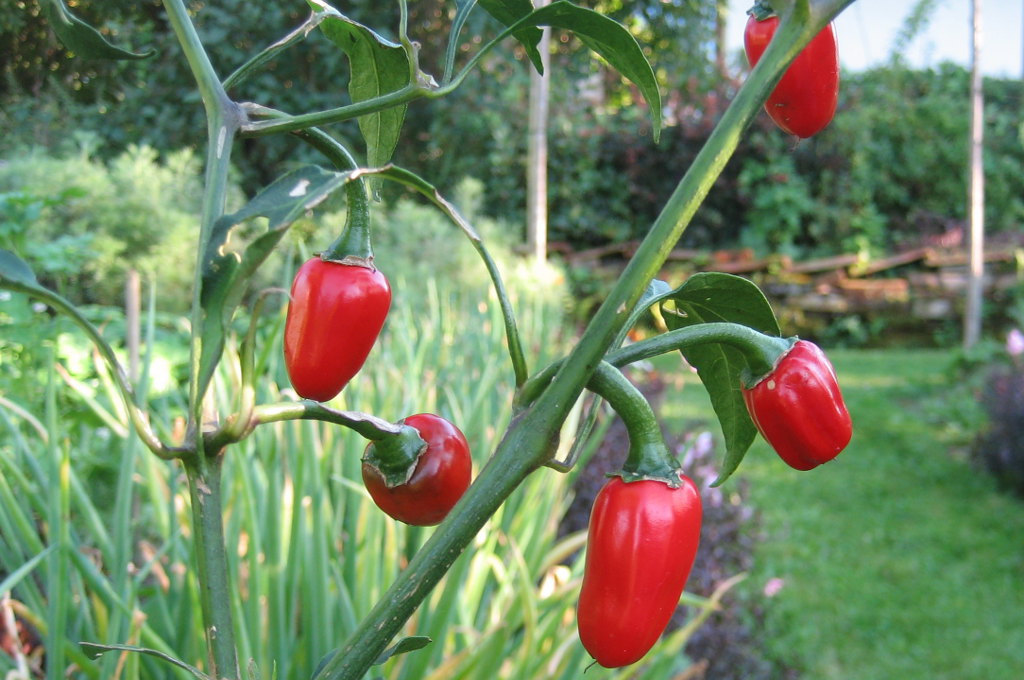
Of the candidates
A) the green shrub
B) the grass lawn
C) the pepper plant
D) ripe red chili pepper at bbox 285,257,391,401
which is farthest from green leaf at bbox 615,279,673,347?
the green shrub

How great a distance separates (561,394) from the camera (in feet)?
1.08

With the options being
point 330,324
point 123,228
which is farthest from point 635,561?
point 123,228

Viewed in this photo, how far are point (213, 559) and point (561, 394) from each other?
149 millimetres

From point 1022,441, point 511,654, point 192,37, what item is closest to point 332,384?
point 192,37

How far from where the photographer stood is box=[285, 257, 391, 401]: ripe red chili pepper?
1.20 ft

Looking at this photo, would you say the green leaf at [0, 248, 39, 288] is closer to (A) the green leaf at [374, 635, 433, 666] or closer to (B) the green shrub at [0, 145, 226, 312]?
(A) the green leaf at [374, 635, 433, 666]

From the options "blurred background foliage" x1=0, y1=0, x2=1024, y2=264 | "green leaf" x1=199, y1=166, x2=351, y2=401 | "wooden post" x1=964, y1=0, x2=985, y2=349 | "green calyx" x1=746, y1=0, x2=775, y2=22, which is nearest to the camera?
"green leaf" x1=199, y1=166, x2=351, y2=401

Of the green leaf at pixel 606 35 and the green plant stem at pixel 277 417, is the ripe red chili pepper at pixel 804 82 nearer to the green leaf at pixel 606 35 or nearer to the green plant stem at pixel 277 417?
the green leaf at pixel 606 35

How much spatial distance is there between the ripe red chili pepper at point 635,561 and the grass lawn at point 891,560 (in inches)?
72.6

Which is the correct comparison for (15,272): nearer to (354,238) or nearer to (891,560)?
(354,238)

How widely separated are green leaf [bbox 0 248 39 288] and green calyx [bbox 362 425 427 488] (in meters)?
0.15

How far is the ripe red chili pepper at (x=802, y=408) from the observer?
1.17 feet

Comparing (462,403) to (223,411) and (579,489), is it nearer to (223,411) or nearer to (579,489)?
(223,411)

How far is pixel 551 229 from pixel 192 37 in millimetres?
6134
